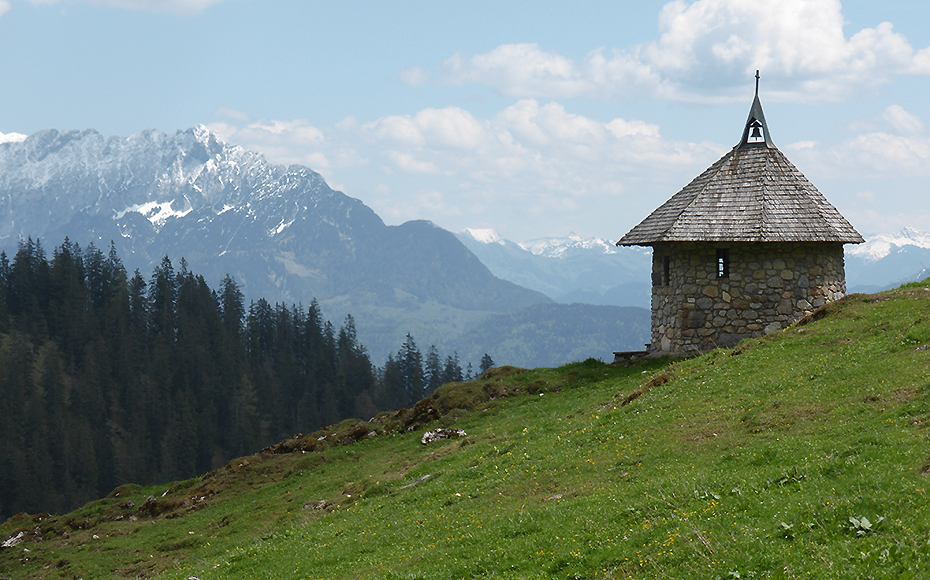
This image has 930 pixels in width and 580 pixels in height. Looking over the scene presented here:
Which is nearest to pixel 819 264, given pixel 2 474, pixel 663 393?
pixel 663 393

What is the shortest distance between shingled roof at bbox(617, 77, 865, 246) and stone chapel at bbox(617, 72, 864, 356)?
46 mm

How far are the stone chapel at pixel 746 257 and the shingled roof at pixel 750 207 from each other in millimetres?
46

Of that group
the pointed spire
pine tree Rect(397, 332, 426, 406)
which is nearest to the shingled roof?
the pointed spire

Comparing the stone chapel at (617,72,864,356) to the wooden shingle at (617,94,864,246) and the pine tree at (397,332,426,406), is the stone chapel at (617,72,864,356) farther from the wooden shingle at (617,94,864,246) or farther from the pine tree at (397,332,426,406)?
the pine tree at (397,332,426,406)

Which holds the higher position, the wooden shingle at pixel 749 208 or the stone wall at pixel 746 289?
the wooden shingle at pixel 749 208

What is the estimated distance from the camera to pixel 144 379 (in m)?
122

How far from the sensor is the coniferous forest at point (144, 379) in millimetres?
95500

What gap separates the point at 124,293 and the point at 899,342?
5365 inches

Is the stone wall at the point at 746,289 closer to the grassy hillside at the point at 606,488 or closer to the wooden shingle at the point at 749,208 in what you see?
the wooden shingle at the point at 749,208

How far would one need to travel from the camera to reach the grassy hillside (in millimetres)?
11391

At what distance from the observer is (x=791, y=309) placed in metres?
A: 31.3

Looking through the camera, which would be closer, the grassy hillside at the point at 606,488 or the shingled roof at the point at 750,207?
the grassy hillside at the point at 606,488

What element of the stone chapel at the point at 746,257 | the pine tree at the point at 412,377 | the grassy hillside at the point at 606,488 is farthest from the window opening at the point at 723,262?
the pine tree at the point at 412,377

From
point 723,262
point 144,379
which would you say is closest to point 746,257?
point 723,262
